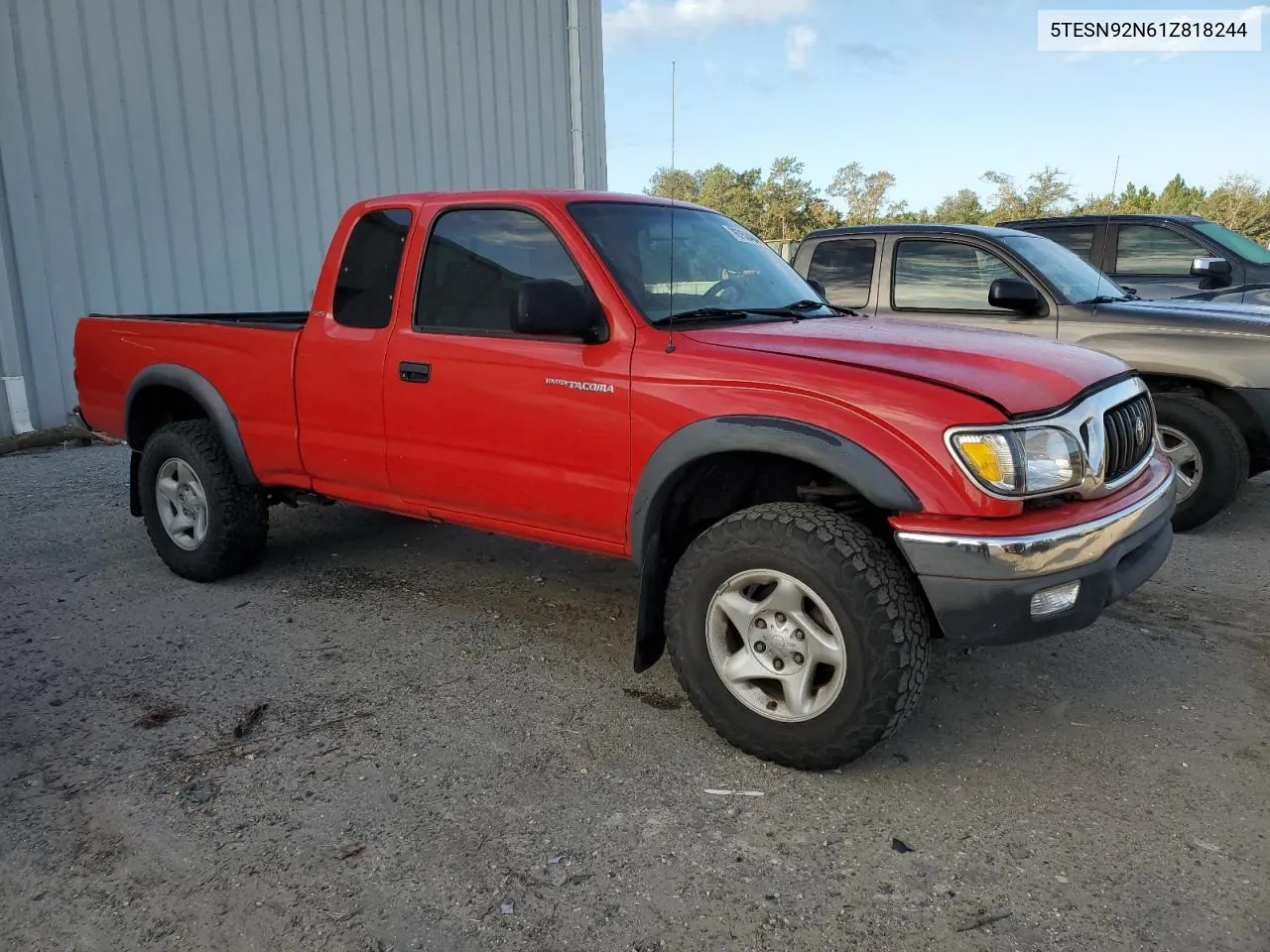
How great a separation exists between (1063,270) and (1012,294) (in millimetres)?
840

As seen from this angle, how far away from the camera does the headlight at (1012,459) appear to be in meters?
2.67

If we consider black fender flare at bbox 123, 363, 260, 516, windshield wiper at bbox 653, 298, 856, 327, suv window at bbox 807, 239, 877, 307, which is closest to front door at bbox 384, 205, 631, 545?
windshield wiper at bbox 653, 298, 856, 327

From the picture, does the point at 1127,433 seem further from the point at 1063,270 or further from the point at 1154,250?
the point at 1154,250

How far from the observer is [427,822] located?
2.71 meters

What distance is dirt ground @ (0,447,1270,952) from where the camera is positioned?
7.59 feet

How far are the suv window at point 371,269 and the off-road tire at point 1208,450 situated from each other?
4249mm

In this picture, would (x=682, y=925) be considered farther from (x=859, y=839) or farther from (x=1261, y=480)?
(x=1261, y=480)

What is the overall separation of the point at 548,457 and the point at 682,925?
1706 mm

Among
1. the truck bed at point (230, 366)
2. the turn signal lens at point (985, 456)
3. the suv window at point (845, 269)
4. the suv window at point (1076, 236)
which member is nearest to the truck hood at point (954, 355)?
the turn signal lens at point (985, 456)

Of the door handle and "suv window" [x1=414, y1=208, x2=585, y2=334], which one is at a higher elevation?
"suv window" [x1=414, y1=208, x2=585, y2=334]

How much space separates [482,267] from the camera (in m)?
3.83

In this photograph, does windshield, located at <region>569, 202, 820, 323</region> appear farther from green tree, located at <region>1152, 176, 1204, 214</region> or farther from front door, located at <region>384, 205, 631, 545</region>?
green tree, located at <region>1152, 176, 1204, 214</region>

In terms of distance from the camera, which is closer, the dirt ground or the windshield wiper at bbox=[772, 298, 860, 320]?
the dirt ground

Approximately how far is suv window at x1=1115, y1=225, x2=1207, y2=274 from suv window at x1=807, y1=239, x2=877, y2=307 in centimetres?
277
